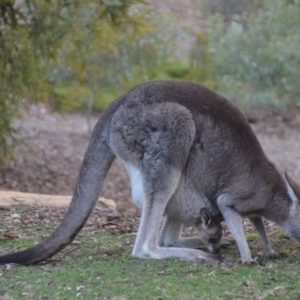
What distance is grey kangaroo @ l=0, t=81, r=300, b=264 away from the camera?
6.03 meters

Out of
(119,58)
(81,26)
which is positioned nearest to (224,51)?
(119,58)

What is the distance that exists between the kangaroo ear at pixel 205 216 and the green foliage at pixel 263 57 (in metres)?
6.17

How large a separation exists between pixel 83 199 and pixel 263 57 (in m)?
7.74

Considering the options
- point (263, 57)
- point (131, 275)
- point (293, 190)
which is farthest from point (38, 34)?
point (131, 275)

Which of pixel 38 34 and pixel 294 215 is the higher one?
pixel 38 34

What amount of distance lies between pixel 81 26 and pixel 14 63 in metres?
1.03

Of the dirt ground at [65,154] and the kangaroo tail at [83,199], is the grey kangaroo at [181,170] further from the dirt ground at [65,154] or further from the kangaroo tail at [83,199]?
the dirt ground at [65,154]

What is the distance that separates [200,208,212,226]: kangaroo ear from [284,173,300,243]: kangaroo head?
1.98 feet

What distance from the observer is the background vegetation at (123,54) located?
10461 millimetres

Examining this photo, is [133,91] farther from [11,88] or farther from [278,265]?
[11,88]

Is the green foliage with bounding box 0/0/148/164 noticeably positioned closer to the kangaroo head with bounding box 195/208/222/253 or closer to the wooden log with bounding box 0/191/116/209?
the wooden log with bounding box 0/191/116/209

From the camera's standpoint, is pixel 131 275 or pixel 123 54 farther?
pixel 123 54

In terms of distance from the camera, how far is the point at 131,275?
555 cm

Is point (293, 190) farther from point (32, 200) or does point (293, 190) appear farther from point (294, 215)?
point (32, 200)
